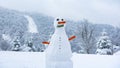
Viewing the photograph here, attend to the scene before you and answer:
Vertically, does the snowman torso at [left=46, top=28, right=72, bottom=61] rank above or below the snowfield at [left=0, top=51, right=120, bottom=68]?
above

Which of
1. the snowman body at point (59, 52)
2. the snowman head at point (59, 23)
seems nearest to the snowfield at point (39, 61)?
the snowman body at point (59, 52)

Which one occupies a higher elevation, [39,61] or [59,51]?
[59,51]

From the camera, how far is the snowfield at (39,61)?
6348mm

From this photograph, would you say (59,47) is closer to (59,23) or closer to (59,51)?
(59,51)

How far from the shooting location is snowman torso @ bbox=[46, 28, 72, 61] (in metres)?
4.72

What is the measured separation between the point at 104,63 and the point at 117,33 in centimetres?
1969

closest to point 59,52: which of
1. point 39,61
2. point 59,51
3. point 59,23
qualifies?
point 59,51

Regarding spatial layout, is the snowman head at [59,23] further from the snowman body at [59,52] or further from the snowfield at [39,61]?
the snowfield at [39,61]

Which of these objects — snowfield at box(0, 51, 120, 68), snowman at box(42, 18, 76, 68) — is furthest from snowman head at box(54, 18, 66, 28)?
snowfield at box(0, 51, 120, 68)

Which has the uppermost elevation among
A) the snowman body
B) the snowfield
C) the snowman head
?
the snowman head

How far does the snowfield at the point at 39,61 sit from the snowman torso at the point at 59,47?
1570 millimetres

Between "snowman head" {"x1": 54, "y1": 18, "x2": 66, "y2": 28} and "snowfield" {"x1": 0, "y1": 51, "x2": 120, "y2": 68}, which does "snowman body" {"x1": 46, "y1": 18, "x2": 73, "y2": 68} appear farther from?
"snowfield" {"x1": 0, "y1": 51, "x2": 120, "y2": 68}

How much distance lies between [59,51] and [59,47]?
0.27 ft

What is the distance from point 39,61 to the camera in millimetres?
6727
